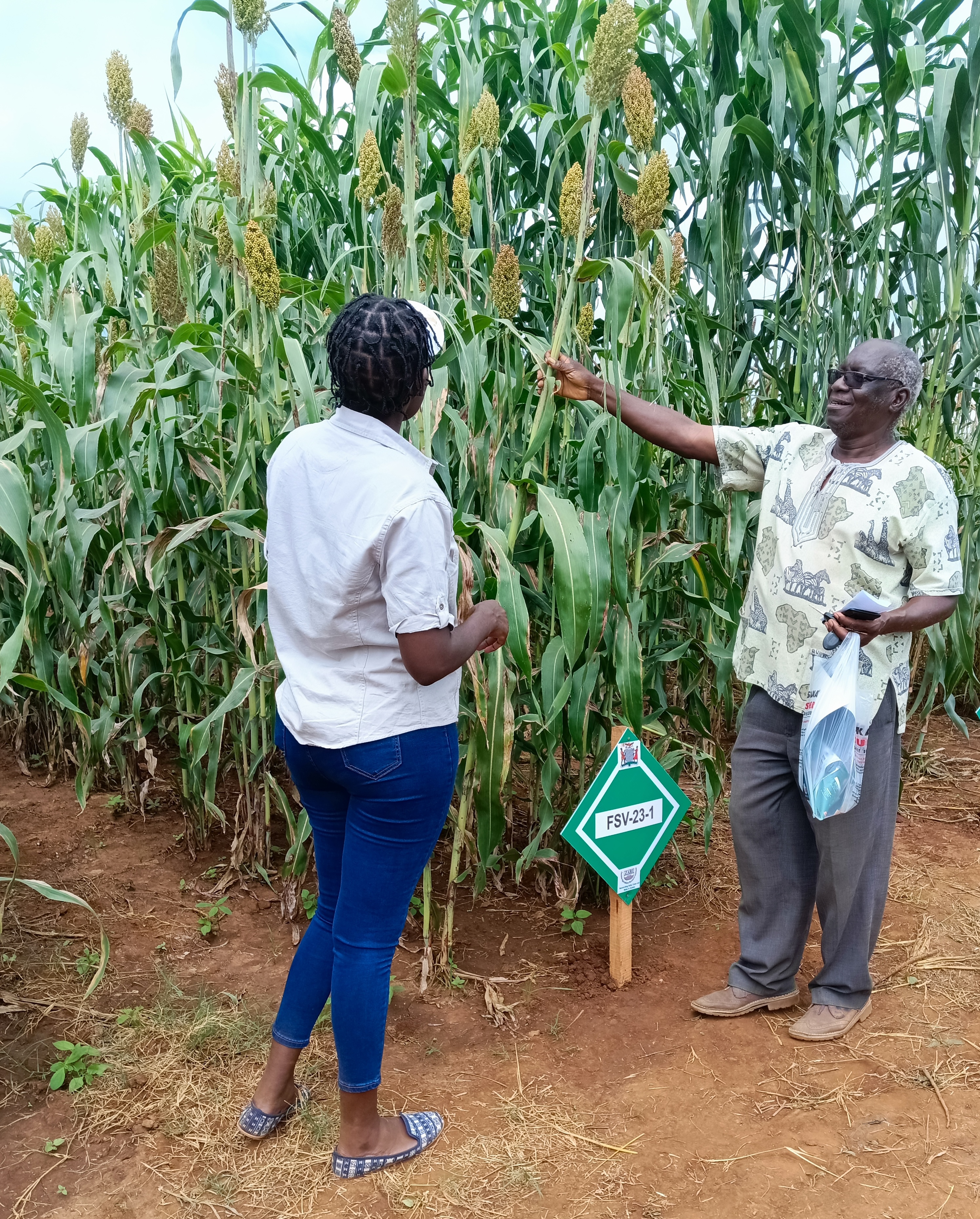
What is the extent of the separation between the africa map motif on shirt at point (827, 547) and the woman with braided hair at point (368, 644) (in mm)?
820

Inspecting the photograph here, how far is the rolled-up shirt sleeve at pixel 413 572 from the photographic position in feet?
4.93

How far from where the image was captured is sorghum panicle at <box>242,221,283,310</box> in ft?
6.51

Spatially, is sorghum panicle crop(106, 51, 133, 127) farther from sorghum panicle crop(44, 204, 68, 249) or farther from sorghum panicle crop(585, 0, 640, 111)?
sorghum panicle crop(585, 0, 640, 111)

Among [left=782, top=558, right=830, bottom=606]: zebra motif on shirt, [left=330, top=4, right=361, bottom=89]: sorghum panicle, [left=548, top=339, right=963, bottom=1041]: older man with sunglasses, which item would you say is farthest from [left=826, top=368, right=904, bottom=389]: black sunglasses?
[left=330, top=4, right=361, bottom=89]: sorghum panicle

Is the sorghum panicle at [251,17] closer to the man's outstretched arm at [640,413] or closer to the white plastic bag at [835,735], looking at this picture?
the man's outstretched arm at [640,413]

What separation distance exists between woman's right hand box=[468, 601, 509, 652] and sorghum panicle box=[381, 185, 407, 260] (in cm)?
78

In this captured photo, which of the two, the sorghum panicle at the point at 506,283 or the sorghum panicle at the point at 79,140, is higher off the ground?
the sorghum panicle at the point at 79,140

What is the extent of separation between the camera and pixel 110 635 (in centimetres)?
279

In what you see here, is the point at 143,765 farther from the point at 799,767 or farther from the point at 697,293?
the point at 697,293

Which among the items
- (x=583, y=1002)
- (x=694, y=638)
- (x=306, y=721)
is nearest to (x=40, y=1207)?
(x=306, y=721)

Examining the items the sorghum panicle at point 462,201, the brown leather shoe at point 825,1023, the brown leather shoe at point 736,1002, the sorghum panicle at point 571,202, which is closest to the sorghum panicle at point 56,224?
the sorghum panicle at point 462,201

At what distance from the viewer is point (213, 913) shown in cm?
270

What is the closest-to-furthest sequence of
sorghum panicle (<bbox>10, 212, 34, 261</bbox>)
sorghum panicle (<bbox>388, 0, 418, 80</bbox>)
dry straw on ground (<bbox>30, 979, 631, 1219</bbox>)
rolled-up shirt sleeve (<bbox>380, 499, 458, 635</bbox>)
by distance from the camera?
rolled-up shirt sleeve (<bbox>380, 499, 458, 635</bbox>) < sorghum panicle (<bbox>388, 0, 418, 80</bbox>) < dry straw on ground (<bbox>30, 979, 631, 1219</bbox>) < sorghum panicle (<bbox>10, 212, 34, 261</bbox>)

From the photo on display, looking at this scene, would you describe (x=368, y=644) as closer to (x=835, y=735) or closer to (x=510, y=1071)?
(x=835, y=735)
